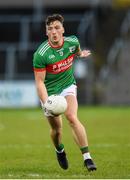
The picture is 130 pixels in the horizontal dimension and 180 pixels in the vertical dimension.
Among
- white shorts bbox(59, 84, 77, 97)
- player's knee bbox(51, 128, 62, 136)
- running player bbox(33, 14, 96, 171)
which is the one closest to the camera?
running player bbox(33, 14, 96, 171)

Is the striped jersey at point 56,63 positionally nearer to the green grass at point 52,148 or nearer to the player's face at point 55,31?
the player's face at point 55,31

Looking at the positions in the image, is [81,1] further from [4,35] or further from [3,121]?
[3,121]

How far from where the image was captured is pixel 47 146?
→ 50.8 ft

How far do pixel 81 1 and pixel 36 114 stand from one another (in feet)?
40.1

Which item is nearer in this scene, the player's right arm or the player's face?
the player's right arm

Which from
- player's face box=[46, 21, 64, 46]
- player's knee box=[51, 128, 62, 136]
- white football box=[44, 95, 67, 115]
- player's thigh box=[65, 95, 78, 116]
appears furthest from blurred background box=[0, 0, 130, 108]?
white football box=[44, 95, 67, 115]

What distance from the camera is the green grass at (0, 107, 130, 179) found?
1056 centimetres

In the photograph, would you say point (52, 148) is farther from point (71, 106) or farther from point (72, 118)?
point (72, 118)

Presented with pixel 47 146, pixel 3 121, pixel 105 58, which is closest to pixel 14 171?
pixel 47 146

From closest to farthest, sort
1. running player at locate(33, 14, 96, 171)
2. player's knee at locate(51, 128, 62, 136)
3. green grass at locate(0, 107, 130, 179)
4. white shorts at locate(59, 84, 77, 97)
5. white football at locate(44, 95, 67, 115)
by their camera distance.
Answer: white football at locate(44, 95, 67, 115) → green grass at locate(0, 107, 130, 179) → running player at locate(33, 14, 96, 171) → white shorts at locate(59, 84, 77, 97) → player's knee at locate(51, 128, 62, 136)

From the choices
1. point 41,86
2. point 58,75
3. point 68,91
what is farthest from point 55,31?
point 68,91

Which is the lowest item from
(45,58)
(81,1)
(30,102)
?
(30,102)

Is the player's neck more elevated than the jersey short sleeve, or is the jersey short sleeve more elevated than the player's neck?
the player's neck

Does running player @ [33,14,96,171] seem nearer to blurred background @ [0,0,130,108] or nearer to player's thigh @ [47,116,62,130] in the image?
player's thigh @ [47,116,62,130]
